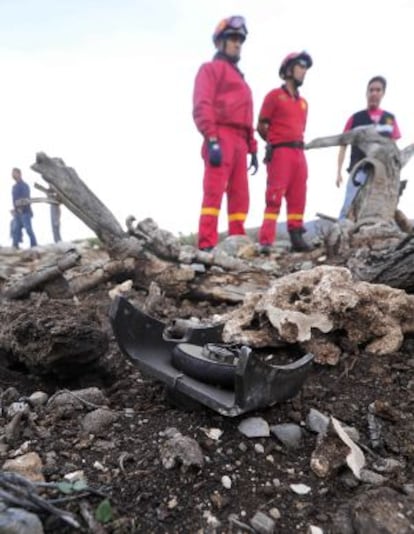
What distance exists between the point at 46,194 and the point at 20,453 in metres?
3.65

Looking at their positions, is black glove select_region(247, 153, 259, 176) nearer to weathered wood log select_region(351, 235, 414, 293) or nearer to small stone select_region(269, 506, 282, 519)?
weathered wood log select_region(351, 235, 414, 293)

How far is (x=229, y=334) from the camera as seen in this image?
246 cm

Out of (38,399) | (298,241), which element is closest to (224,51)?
(298,241)

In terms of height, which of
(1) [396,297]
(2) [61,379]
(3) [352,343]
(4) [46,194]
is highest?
(4) [46,194]

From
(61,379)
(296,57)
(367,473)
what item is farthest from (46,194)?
(296,57)

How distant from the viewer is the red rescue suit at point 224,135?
6.18m

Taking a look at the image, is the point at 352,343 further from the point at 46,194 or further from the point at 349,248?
the point at 46,194

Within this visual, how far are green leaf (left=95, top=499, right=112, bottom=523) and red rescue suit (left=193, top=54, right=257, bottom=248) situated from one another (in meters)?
4.94

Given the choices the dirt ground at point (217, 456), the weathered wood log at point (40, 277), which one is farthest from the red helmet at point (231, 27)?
the dirt ground at point (217, 456)

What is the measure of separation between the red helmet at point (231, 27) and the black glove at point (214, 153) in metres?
1.87

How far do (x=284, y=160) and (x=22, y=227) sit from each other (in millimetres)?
8847

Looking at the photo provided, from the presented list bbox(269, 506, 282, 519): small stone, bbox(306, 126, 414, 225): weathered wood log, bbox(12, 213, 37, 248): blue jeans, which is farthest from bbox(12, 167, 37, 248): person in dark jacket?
bbox(269, 506, 282, 519): small stone

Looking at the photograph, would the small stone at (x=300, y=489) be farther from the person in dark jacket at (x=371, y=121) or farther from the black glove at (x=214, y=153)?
the person in dark jacket at (x=371, y=121)

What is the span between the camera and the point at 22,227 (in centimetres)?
1259
